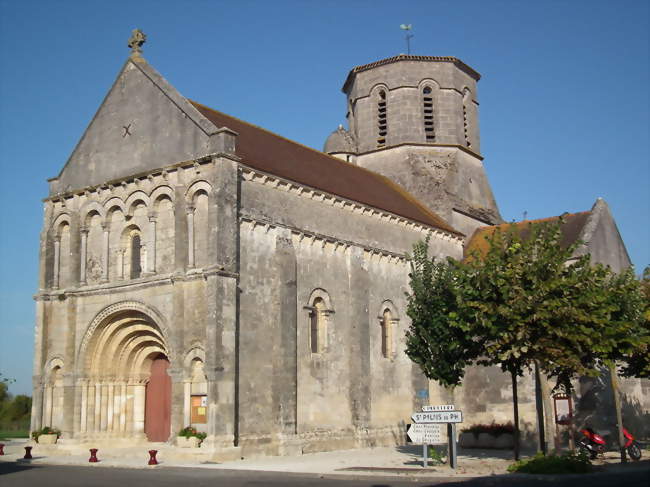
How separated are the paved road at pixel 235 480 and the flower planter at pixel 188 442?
175 cm

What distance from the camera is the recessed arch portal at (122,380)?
2411cm

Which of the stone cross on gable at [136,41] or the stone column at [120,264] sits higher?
the stone cross on gable at [136,41]

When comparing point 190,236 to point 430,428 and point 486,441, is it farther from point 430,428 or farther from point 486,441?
point 486,441

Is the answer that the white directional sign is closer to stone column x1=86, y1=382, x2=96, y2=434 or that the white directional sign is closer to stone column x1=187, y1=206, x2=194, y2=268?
stone column x1=187, y1=206, x2=194, y2=268

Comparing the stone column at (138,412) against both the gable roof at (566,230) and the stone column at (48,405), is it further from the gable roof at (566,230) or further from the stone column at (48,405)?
the gable roof at (566,230)

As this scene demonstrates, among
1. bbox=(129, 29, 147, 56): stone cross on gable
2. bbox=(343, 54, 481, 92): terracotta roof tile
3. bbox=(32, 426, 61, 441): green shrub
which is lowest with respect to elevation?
bbox=(32, 426, 61, 441): green shrub

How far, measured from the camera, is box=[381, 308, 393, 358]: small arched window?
1136 inches

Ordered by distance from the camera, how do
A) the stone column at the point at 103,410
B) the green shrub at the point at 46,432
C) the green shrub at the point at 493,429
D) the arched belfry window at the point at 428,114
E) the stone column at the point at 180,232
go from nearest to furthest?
the stone column at the point at 180,232, the green shrub at the point at 46,432, the stone column at the point at 103,410, the green shrub at the point at 493,429, the arched belfry window at the point at 428,114

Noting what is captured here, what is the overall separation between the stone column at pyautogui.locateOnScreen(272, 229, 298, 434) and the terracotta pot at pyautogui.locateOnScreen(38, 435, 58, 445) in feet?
25.5

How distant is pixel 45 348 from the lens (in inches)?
Result: 1008

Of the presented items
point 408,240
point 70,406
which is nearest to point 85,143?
point 70,406

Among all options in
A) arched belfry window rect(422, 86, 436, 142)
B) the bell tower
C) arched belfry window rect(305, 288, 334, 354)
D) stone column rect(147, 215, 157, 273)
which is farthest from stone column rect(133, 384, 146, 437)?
arched belfry window rect(422, 86, 436, 142)

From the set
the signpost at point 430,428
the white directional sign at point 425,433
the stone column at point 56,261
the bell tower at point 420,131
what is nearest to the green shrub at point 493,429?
the signpost at point 430,428

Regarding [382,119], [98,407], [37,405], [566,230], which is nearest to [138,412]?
[98,407]
